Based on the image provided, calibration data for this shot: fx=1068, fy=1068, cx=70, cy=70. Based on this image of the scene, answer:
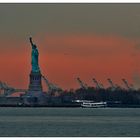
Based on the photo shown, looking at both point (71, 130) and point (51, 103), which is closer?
point (71, 130)

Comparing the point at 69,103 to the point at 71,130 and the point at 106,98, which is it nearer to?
the point at 106,98

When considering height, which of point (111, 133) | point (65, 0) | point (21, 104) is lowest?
point (111, 133)

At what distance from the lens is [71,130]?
6328 centimetres

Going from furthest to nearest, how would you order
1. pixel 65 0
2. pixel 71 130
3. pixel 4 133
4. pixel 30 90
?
pixel 30 90 < pixel 71 130 < pixel 4 133 < pixel 65 0

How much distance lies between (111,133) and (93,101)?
9783 centimetres

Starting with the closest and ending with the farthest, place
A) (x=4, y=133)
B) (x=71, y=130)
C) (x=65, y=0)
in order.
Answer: (x=65, y=0) < (x=4, y=133) < (x=71, y=130)

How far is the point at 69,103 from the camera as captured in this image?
160 metres

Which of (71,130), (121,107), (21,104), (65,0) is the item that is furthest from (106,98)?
(65,0)

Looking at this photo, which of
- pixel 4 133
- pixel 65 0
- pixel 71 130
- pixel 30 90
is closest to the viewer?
pixel 65 0

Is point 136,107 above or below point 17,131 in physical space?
above

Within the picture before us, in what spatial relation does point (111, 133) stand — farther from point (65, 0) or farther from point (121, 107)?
point (121, 107)

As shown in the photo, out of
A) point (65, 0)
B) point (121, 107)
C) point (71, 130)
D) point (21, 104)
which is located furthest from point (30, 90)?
point (65, 0)

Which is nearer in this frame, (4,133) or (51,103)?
(4,133)

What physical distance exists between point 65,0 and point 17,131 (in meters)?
17.7
